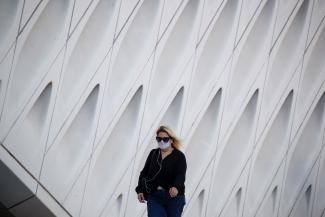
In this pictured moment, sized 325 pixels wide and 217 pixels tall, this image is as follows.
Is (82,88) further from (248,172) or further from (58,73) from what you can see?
(248,172)

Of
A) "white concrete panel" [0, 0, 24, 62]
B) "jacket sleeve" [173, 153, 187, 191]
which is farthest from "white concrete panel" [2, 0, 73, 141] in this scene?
"jacket sleeve" [173, 153, 187, 191]

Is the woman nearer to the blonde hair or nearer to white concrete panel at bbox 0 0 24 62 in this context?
the blonde hair

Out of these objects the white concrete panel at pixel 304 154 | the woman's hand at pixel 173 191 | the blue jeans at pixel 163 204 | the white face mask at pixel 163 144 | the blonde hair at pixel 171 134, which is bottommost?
the blue jeans at pixel 163 204

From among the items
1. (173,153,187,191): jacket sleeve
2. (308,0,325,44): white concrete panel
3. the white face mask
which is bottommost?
(173,153,187,191): jacket sleeve

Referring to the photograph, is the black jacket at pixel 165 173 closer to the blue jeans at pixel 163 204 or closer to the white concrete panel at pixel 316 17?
the blue jeans at pixel 163 204

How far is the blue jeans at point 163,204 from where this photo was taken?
9.74 meters

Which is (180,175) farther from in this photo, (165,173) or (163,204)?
(163,204)

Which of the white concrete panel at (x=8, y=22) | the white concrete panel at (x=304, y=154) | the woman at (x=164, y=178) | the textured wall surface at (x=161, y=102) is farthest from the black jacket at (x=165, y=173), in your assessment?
the white concrete panel at (x=304, y=154)

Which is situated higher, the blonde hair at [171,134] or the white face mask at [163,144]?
the blonde hair at [171,134]

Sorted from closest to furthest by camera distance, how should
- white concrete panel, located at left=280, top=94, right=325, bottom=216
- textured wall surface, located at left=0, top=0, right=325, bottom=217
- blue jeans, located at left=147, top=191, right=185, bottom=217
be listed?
1. blue jeans, located at left=147, top=191, right=185, bottom=217
2. textured wall surface, located at left=0, top=0, right=325, bottom=217
3. white concrete panel, located at left=280, top=94, right=325, bottom=216

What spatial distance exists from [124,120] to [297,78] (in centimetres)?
332

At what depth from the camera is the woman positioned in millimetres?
9648

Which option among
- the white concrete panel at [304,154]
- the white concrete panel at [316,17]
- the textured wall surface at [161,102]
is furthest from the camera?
the white concrete panel at [304,154]

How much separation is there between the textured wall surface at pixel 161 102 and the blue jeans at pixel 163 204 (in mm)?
2230
